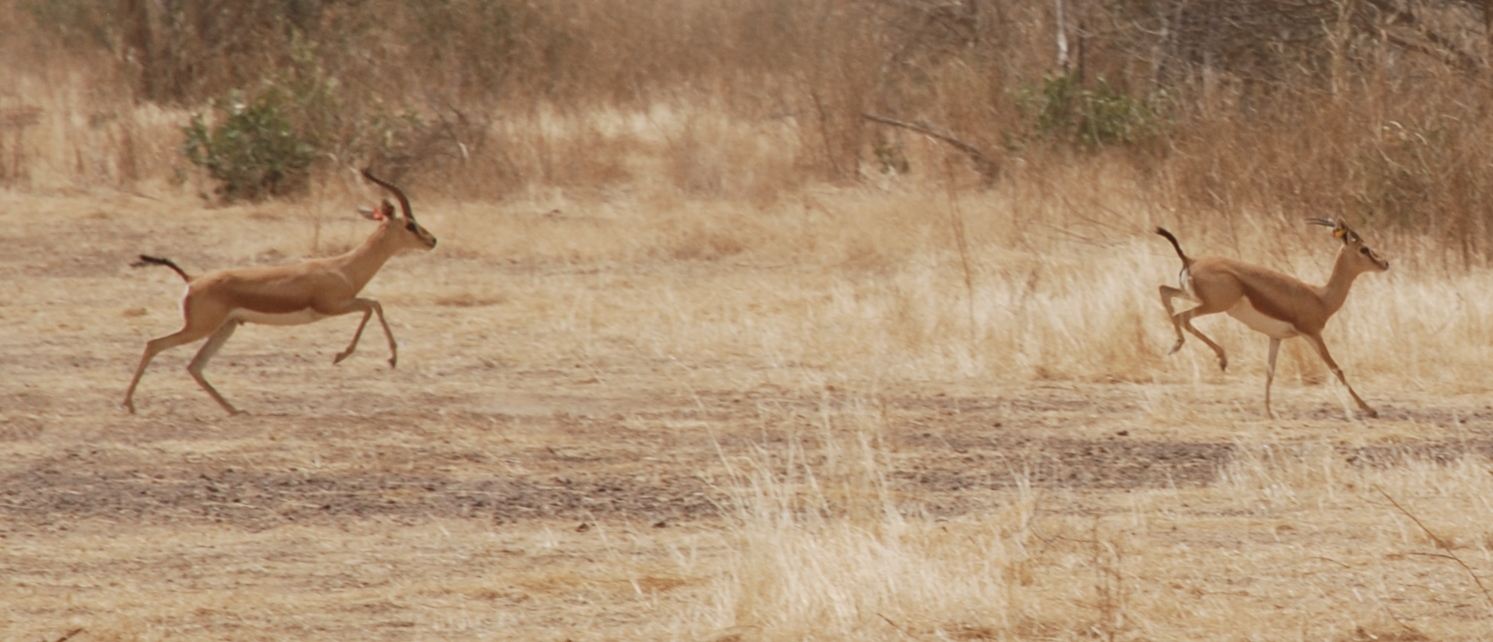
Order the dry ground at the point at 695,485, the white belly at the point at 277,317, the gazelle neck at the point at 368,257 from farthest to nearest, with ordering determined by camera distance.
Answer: the gazelle neck at the point at 368,257
the white belly at the point at 277,317
the dry ground at the point at 695,485

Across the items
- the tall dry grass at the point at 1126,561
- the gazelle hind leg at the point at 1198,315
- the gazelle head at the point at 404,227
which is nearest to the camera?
the tall dry grass at the point at 1126,561

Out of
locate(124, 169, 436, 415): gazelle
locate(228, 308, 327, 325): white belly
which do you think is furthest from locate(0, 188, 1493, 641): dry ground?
locate(228, 308, 327, 325): white belly

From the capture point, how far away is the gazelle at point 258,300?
29.7ft

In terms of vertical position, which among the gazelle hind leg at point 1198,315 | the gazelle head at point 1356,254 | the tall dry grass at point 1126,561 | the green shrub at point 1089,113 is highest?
the green shrub at point 1089,113

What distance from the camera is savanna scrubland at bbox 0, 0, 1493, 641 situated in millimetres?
5836

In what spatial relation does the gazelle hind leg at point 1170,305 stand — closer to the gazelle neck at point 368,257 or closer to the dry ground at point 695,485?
the dry ground at point 695,485

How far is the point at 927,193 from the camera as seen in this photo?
1716 cm

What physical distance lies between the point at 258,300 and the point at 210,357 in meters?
0.44

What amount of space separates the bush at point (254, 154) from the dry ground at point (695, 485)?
15.5 feet

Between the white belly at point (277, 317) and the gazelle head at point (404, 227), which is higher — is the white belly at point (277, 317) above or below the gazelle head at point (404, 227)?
below

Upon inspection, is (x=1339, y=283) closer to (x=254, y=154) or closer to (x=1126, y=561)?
(x=1126, y=561)

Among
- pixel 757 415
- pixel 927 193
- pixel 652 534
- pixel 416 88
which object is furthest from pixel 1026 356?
pixel 416 88

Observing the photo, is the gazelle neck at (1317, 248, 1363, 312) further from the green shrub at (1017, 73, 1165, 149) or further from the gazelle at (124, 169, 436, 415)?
the green shrub at (1017, 73, 1165, 149)

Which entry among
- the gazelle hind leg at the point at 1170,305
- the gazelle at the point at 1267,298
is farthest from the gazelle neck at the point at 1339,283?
the gazelle hind leg at the point at 1170,305
